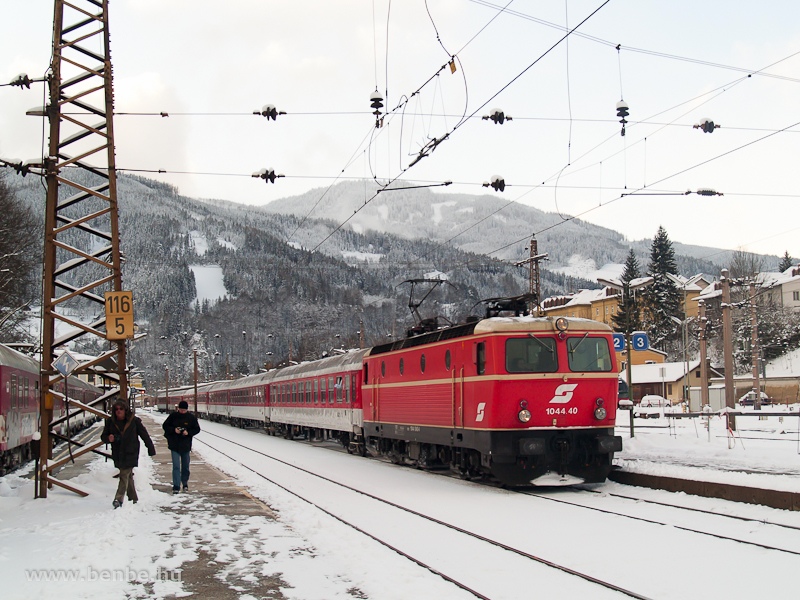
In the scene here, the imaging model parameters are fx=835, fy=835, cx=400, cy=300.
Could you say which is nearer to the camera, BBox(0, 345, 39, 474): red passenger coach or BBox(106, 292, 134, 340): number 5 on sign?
BBox(106, 292, 134, 340): number 5 on sign

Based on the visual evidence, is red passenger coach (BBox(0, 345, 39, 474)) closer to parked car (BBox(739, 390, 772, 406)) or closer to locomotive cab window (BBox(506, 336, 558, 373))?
locomotive cab window (BBox(506, 336, 558, 373))

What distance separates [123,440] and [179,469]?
2833 mm

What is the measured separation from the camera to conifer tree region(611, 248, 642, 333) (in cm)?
8088

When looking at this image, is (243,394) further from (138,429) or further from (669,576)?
(669,576)

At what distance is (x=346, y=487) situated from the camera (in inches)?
691

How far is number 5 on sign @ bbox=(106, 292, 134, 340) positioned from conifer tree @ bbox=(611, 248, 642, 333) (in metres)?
58.2

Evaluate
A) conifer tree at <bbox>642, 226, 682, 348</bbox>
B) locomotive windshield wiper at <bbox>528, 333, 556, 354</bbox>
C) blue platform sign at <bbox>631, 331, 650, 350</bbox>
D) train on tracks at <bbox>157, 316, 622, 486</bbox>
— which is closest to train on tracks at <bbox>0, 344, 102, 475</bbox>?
train on tracks at <bbox>157, 316, 622, 486</bbox>

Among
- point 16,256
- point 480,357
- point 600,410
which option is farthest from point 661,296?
point 480,357

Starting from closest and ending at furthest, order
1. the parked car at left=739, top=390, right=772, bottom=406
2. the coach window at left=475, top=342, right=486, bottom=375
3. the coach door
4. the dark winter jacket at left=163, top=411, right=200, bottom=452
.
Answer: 1. the dark winter jacket at left=163, top=411, right=200, bottom=452
2. the coach window at left=475, top=342, right=486, bottom=375
3. the coach door
4. the parked car at left=739, top=390, right=772, bottom=406

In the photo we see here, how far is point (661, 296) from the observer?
10556 cm

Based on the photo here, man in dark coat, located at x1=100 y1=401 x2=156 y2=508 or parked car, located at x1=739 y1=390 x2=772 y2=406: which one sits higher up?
man in dark coat, located at x1=100 y1=401 x2=156 y2=508

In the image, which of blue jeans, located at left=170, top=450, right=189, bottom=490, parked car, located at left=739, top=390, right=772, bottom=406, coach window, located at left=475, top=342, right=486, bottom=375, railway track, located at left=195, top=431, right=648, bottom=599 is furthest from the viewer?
parked car, located at left=739, top=390, right=772, bottom=406

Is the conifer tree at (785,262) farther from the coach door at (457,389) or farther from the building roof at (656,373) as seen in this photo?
the coach door at (457,389)

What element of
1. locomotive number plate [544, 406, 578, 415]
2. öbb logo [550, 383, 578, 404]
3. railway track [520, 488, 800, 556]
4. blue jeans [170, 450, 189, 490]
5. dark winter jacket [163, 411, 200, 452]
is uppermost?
öbb logo [550, 383, 578, 404]
